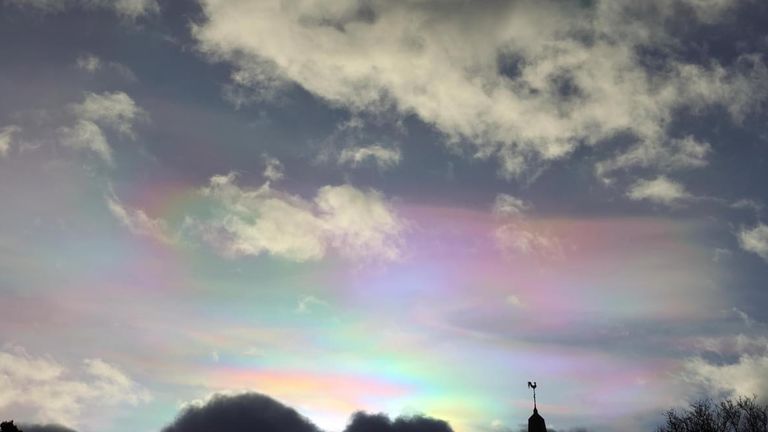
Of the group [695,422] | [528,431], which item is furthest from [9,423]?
[695,422]

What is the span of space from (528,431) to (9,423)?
1829 inches

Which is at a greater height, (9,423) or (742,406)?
(742,406)

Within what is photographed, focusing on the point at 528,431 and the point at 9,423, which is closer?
the point at 9,423

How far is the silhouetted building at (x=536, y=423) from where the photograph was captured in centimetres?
6088

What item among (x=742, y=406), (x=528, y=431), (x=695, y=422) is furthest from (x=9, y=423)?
(x=742, y=406)

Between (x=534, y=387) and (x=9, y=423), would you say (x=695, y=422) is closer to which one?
(x=534, y=387)

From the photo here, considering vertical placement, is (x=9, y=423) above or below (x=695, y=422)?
below

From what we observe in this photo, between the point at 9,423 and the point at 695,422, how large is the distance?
2239 inches

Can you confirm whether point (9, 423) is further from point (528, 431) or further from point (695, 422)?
point (695, 422)

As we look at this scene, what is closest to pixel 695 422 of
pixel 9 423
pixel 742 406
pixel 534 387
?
pixel 742 406

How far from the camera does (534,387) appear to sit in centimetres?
6047

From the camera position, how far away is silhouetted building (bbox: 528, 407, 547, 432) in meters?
60.9

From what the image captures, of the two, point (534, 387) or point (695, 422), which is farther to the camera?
point (534, 387)

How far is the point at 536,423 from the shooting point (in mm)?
61094
